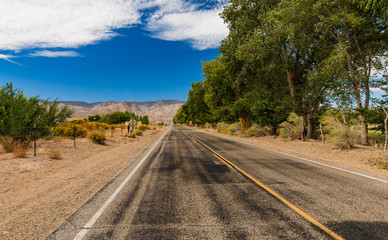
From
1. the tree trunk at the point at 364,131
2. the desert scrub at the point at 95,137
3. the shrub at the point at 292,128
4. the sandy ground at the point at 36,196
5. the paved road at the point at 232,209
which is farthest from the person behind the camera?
the desert scrub at the point at 95,137

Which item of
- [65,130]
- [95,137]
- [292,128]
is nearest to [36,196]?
[95,137]

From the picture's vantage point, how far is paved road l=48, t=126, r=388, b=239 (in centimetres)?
306

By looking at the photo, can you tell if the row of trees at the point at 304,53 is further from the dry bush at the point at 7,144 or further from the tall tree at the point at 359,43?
the dry bush at the point at 7,144


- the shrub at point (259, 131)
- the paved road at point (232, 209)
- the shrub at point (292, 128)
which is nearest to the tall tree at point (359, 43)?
the shrub at point (292, 128)

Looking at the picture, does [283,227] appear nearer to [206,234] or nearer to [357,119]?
[206,234]

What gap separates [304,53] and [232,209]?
697 inches

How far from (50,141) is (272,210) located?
1834 centimetres

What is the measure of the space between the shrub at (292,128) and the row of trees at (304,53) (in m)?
0.56

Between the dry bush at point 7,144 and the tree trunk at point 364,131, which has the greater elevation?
the tree trunk at point 364,131

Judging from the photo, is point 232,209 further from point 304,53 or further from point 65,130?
point 65,130

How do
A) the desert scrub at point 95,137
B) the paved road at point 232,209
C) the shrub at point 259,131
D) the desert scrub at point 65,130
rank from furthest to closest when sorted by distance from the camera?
the shrub at point 259,131 → the desert scrub at point 65,130 → the desert scrub at point 95,137 → the paved road at point 232,209

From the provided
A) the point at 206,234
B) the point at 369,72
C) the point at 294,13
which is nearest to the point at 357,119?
the point at 369,72

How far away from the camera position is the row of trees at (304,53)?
41.0 feet

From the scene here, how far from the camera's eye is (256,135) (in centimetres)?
2356
